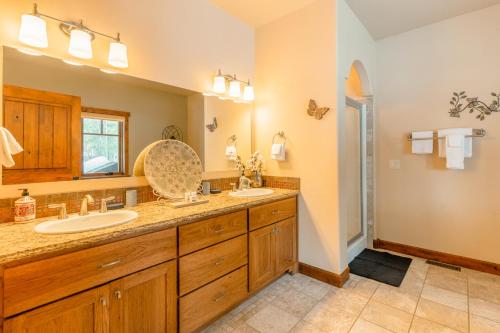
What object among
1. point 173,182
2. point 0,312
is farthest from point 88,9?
point 0,312

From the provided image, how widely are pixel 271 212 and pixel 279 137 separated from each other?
0.87 meters

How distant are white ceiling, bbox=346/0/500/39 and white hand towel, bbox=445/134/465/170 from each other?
50.5 inches

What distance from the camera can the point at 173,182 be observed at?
1.98 m

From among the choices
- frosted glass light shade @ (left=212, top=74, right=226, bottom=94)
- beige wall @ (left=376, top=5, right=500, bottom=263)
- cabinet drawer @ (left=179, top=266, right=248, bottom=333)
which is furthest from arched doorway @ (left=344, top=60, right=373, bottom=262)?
cabinet drawer @ (left=179, top=266, right=248, bottom=333)

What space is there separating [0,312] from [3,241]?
289 millimetres

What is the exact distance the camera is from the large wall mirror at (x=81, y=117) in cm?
139

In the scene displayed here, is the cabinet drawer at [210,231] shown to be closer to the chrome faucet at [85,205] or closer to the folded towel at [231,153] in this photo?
the chrome faucet at [85,205]

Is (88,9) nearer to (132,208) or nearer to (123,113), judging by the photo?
(123,113)

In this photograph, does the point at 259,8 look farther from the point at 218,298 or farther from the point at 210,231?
the point at 218,298

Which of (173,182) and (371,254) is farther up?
(173,182)

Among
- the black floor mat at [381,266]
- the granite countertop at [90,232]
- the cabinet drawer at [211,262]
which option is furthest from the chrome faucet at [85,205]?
the black floor mat at [381,266]

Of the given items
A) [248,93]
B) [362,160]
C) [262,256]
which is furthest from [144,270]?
[362,160]

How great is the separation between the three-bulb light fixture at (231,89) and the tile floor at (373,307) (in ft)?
6.27

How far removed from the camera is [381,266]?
2592 millimetres
